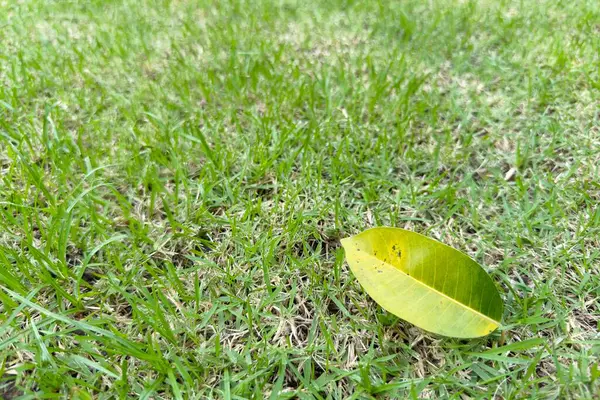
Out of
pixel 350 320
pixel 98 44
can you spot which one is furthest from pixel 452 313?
pixel 98 44

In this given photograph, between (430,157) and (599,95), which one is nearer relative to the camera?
(430,157)

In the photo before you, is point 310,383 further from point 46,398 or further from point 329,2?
point 329,2

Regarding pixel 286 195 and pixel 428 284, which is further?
pixel 286 195
